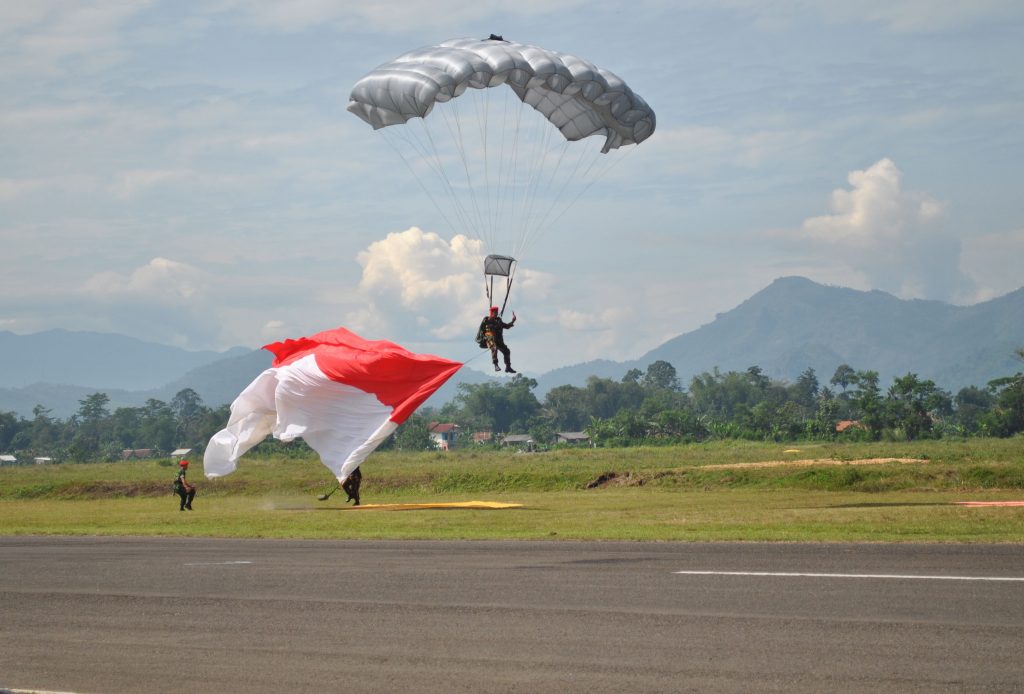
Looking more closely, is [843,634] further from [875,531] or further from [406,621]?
[875,531]

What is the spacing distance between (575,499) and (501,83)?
1599 cm

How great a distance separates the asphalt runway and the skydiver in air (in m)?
11.3

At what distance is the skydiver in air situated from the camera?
1085 inches

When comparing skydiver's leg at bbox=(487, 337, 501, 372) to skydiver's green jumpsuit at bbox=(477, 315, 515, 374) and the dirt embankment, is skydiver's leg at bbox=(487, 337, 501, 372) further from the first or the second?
the dirt embankment

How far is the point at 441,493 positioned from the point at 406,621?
3520cm

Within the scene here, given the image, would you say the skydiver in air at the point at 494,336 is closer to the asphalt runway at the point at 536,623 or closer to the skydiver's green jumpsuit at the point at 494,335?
the skydiver's green jumpsuit at the point at 494,335

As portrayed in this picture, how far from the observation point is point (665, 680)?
27.6 feet

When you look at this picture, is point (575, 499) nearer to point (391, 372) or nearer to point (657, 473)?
point (657, 473)

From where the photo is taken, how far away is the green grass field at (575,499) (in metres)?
21.4

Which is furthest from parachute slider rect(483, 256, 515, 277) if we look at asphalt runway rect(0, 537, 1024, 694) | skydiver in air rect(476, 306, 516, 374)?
asphalt runway rect(0, 537, 1024, 694)

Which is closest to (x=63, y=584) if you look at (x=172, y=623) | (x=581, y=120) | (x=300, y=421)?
(x=172, y=623)

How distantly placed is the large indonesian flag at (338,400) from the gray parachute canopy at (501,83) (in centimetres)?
675

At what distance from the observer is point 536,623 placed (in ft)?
35.1

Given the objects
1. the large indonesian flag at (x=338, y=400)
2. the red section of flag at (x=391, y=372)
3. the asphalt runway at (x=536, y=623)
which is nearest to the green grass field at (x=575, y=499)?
the large indonesian flag at (x=338, y=400)
